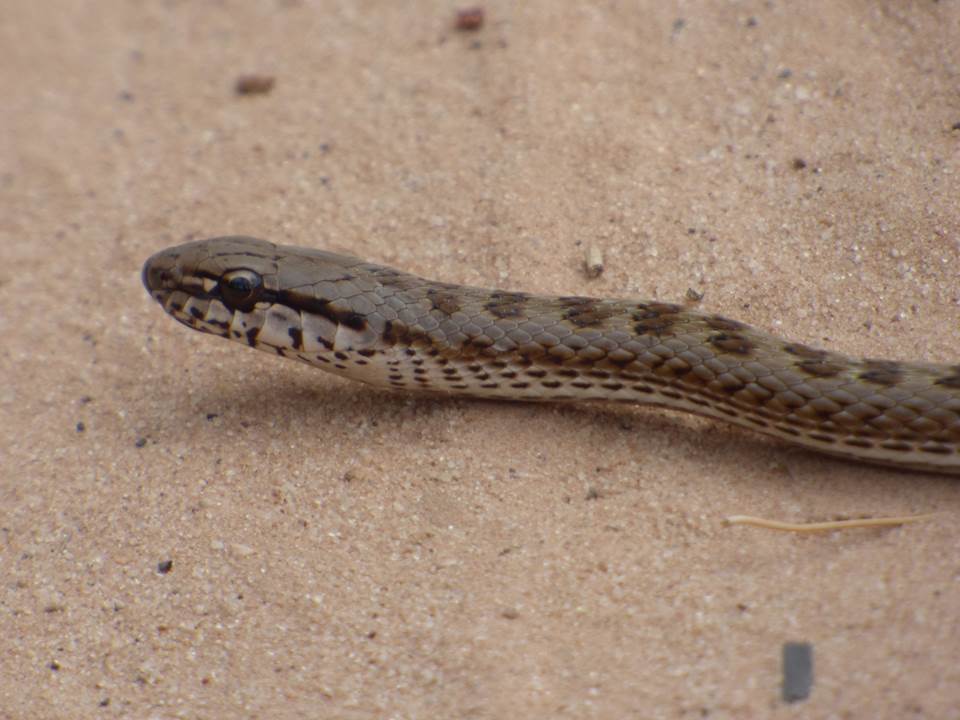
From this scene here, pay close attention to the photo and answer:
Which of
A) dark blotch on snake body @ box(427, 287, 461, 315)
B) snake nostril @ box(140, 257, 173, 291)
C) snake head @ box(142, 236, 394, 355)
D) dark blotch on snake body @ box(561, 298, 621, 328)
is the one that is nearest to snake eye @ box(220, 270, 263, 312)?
snake head @ box(142, 236, 394, 355)

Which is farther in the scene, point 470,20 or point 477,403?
point 470,20

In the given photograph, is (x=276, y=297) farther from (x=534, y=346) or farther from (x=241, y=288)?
(x=534, y=346)

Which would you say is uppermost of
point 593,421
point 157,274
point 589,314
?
point 157,274

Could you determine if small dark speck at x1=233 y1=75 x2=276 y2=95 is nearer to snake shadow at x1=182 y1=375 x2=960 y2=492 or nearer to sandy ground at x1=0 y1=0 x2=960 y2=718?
sandy ground at x1=0 y1=0 x2=960 y2=718

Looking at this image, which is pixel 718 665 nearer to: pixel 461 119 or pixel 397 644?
pixel 397 644

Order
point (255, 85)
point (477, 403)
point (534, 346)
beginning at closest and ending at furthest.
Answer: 1. point (534, 346)
2. point (477, 403)
3. point (255, 85)

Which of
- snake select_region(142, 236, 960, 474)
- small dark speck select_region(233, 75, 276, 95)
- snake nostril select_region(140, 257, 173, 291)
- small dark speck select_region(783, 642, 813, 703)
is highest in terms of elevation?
small dark speck select_region(233, 75, 276, 95)

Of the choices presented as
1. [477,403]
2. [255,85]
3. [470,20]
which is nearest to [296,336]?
[477,403]

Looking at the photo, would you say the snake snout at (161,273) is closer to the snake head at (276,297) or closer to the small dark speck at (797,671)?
the snake head at (276,297)
